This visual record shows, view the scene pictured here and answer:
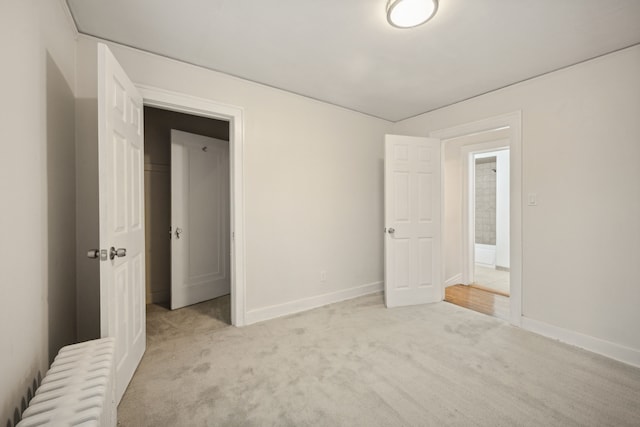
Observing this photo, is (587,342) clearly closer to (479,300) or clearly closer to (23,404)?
(479,300)

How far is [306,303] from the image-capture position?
120 inches

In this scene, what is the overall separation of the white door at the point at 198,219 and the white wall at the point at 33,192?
1.35 m

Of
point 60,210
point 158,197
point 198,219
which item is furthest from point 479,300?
point 158,197

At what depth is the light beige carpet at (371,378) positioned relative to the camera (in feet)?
4.85

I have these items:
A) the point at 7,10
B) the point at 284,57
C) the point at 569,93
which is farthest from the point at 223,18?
the point at 569,93

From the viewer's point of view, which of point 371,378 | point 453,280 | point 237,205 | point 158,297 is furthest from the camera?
point 453,280

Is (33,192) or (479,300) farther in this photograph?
(479,300)

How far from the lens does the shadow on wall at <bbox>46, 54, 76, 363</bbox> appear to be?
→ 1438mm

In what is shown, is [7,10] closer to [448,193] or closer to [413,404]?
[413,404]

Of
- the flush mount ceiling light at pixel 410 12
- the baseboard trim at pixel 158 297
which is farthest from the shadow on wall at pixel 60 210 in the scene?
the flush mount ceiling light at pixel 410 12

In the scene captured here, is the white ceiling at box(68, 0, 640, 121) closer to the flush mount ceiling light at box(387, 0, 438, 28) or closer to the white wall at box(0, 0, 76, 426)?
the flush mount ceiling light at box(387, 0, 438, 28)

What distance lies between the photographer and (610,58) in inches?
83.2

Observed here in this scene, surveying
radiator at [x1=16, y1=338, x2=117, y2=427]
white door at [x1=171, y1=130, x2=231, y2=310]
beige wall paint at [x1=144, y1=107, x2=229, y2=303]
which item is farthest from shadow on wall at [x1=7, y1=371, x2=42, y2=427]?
beige wall paint at [x1=144, y1=107, x2=229, y2=303]

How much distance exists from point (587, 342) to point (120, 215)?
3672 mm
